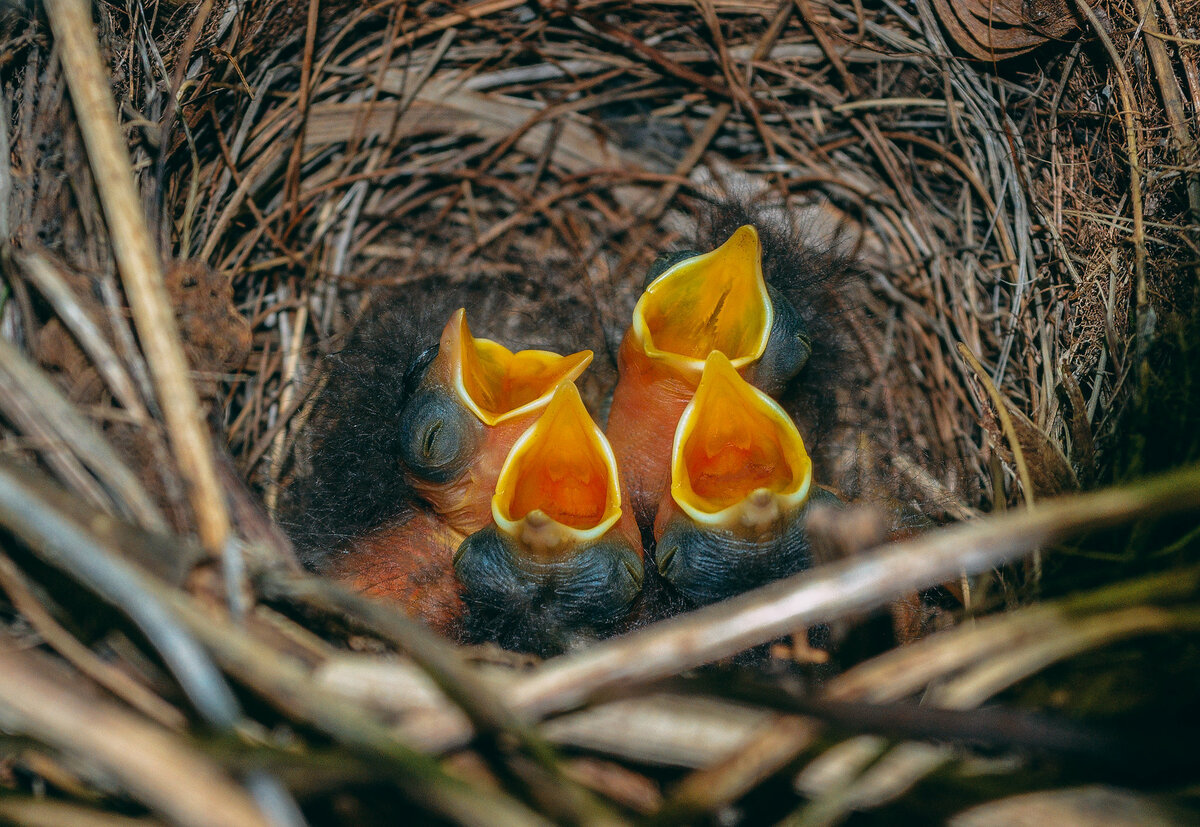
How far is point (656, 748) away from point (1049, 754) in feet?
1.01

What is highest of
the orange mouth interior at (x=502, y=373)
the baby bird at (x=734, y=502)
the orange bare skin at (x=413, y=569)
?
the orange mouth interior at (x=502, y=373)

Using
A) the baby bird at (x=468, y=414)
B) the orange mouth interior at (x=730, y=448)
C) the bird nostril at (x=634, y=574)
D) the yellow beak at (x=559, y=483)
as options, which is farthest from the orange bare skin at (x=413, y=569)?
the orange mouth interior at (x=730, y=448)

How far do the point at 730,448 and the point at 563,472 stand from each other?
0.90 feet

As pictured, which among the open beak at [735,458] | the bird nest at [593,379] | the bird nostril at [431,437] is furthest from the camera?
the bird nostril at [431,437]

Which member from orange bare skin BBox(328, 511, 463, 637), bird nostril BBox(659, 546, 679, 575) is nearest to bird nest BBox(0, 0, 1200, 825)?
orange bare skin BBox(328, 511, 463, 637)

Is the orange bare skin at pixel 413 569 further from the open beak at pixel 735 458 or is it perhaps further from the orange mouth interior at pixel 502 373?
the open beak at pixel 735 458

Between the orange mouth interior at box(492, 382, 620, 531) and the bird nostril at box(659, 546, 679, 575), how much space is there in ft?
0.35

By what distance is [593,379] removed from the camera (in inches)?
61.9

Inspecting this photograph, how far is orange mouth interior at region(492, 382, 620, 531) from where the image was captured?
1123 mm

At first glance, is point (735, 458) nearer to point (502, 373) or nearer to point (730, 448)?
point (730, 448)

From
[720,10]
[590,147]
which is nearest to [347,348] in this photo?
[590,147]

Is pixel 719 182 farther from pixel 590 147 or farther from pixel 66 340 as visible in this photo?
pixel 66 340

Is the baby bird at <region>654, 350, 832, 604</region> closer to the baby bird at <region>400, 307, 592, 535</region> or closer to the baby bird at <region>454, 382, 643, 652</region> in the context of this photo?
the baby bird at <region>454, 382, 643, 652</region>

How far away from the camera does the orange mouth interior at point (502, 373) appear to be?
1.21m
